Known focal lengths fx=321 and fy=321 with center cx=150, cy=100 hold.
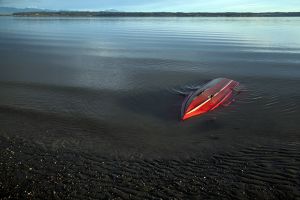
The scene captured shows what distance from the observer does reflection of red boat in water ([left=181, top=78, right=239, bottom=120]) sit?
35.5 ft

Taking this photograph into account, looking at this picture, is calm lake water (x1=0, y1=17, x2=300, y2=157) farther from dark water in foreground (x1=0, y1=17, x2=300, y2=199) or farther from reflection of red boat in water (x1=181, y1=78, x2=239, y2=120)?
reflection of red boat in water (x1=181, y1=78, x2=239, y2=120)

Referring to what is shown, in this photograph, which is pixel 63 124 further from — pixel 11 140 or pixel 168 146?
pixel 168 146

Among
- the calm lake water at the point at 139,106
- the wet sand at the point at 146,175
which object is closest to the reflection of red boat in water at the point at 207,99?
the calm lake water at the point at 139,106

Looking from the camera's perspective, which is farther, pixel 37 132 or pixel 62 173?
pixel 37 132

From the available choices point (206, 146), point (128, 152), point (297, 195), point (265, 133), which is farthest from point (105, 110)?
point (297, 195)

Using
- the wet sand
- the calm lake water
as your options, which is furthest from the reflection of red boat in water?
the wet sand

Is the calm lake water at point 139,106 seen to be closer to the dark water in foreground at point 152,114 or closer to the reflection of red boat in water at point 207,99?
the dark water in foreground at point 152,114

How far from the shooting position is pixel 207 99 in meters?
11.5

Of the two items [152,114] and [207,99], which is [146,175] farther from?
[207,99]

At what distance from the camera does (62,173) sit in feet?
23.0

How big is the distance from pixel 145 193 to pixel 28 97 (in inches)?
319

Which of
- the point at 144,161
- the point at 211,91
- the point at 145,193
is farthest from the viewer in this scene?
the point at 211,91

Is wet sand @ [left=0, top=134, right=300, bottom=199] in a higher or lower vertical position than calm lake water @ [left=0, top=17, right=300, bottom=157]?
lower

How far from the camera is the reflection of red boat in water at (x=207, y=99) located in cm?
1082
